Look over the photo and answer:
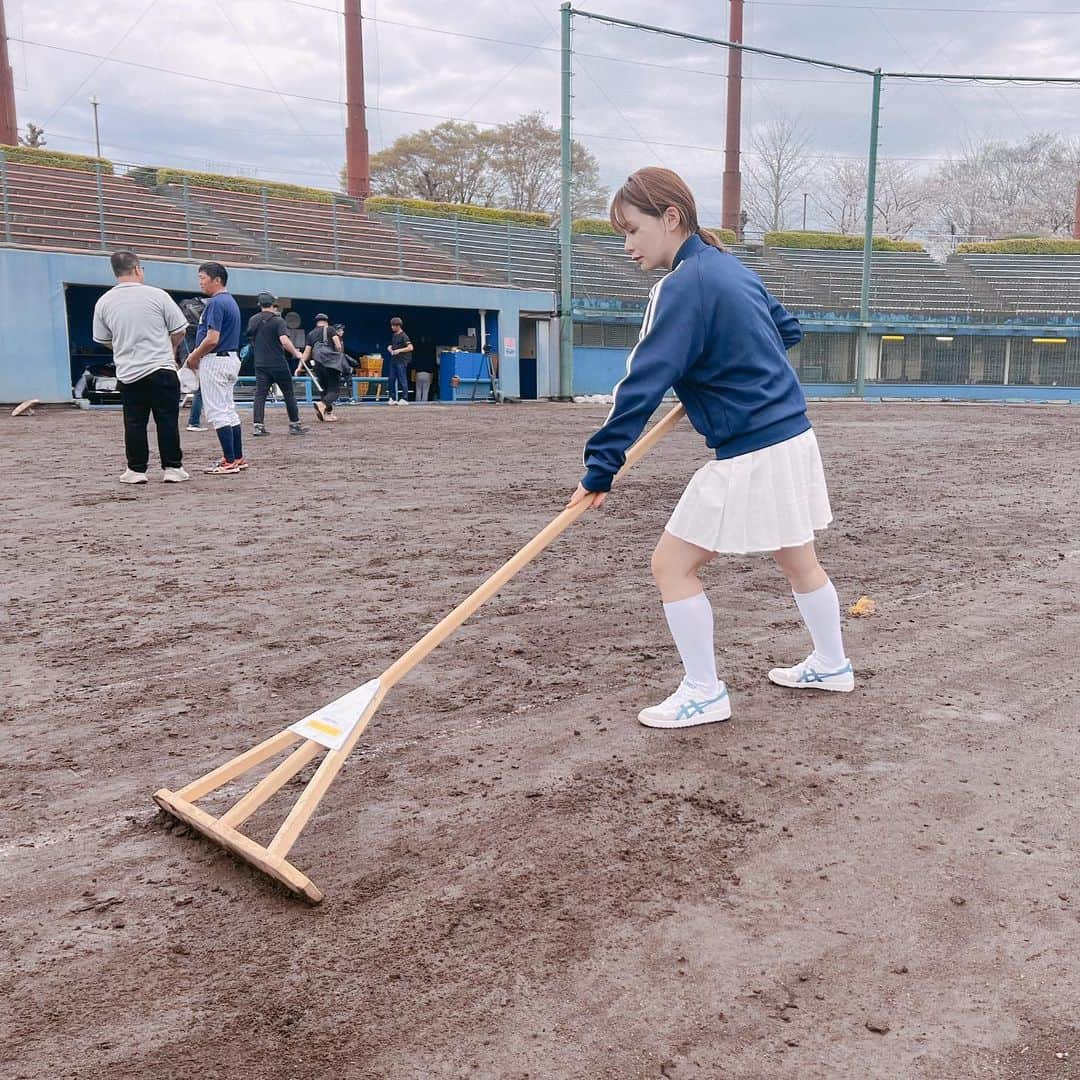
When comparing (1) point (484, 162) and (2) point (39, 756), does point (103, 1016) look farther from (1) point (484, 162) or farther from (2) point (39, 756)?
(1) point (484, 162)

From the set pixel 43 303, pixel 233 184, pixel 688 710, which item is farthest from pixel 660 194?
pixel 233 184

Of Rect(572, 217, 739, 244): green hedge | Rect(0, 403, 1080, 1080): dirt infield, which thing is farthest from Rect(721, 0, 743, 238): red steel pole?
Rect(0, 403, 1080, 1080): dirt infield

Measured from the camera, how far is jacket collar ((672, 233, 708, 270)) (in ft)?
9.92

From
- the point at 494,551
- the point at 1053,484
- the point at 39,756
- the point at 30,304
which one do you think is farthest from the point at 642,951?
the point at 30,304

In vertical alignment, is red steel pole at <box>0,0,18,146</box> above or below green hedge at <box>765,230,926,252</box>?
above

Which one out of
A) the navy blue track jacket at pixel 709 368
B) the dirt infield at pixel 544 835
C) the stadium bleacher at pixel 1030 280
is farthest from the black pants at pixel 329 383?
the stadium bleacher at pixel 1030 280

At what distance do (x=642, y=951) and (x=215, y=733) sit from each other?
5.43 ft

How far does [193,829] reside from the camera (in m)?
2.51

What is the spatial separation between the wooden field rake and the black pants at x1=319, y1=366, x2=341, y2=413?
1326 centimetres

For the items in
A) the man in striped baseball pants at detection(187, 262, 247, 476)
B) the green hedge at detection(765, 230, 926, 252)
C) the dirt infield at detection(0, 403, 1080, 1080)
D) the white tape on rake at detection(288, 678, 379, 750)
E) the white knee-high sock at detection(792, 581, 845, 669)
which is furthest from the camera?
the green hedge at detection(765, 230, 926, 252)

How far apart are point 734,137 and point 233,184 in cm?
1572

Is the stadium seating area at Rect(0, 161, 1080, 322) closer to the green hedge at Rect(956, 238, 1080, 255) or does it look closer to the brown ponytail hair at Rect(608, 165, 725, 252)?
the green hedge at Rect(956, 238, 1080, 255)

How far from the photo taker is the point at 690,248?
9.95ft

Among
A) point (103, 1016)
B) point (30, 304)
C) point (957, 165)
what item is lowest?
point (103, 1016)
